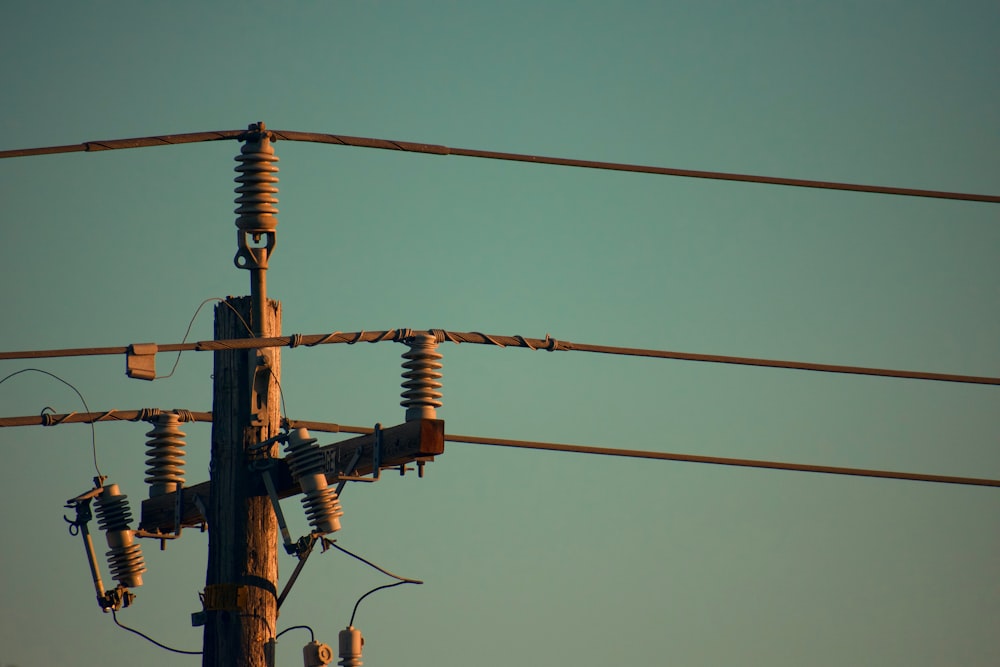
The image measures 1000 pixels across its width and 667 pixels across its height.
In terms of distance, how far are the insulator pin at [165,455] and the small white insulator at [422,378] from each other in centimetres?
285

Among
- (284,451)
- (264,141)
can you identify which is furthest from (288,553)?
(264,141)

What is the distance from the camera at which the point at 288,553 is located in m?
13.5

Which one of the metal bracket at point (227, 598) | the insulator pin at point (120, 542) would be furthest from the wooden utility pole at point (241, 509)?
the insulator pin at point (120, 542)

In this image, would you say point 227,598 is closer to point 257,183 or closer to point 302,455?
point 302,455

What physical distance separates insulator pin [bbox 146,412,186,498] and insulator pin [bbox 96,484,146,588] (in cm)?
33

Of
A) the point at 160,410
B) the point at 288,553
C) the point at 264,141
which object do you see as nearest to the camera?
the point at 288,553

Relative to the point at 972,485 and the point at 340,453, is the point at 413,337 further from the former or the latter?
the point at 972,485

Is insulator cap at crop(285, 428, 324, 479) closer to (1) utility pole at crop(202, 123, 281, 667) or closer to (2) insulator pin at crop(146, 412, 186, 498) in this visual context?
(1) utility pole at crop(202, 123, 281, 667)

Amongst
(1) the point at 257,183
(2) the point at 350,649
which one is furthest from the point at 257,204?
(2) the point at 350,649

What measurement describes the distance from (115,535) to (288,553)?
2.35m

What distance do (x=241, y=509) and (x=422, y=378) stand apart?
1.79 m

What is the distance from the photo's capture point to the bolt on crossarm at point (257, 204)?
14.1 metres

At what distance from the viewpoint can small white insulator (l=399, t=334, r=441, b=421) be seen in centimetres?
1338

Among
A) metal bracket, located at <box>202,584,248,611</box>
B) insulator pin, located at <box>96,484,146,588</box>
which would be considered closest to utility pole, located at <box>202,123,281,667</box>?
metal bracket, located at <box>202,584,248,611</box>
